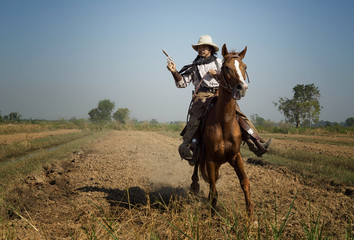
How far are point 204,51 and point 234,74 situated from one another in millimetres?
1774

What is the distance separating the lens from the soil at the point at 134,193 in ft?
13.0

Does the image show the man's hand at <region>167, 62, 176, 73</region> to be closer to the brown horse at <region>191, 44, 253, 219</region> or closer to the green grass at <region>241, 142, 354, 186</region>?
the brown horse at <region>191, 44, 253, 219</region>

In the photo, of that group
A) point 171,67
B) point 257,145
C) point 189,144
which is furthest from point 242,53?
point 189,144

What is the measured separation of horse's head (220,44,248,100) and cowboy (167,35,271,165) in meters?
0.74

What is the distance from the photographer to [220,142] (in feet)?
14.0

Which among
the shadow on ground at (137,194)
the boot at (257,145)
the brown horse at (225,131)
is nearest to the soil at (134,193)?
the shadow on ground at (137,194)

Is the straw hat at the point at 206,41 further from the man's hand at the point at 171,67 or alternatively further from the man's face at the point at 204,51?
the man's hand at the point at 171,67

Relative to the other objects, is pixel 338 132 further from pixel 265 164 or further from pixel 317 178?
pixel 317 178

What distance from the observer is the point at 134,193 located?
19.6 ft

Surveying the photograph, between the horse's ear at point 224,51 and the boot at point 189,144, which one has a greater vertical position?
the horse's ear at point 224,51

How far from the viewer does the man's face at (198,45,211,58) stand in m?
5.25

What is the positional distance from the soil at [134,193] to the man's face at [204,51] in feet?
10.2

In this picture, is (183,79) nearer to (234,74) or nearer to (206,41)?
(206,41)

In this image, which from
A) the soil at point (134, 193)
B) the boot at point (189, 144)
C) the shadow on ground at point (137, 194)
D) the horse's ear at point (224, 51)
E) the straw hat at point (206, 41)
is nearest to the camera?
the soil at point (134, 193)
